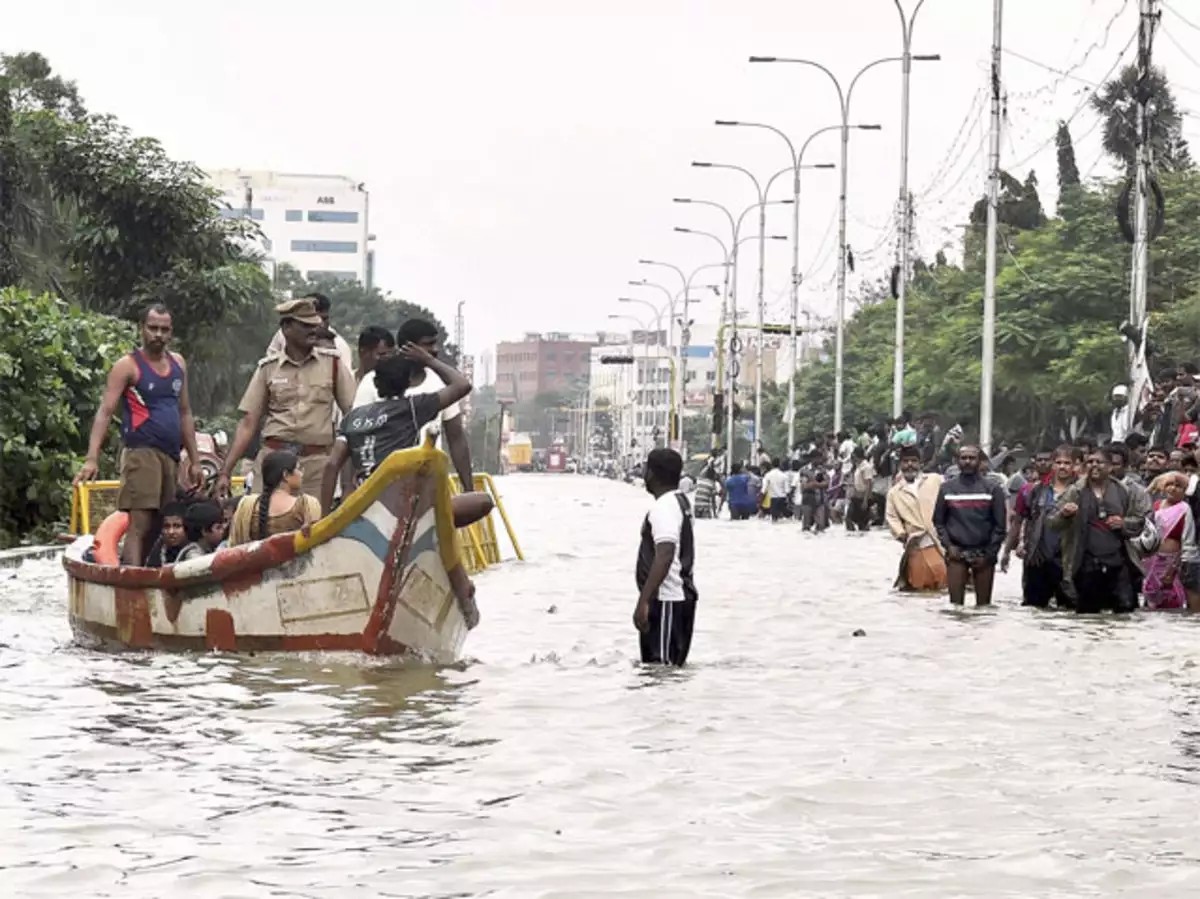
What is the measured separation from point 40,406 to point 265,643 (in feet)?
35.9

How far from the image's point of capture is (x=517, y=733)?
10.5m

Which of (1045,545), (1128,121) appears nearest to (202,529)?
(1045,545)

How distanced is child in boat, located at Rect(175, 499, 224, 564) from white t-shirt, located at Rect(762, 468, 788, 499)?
38.0m

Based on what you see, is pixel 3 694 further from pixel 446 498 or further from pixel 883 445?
pixel 883 445

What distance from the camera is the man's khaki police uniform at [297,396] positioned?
13.5m

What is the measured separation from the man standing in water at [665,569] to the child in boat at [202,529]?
2.52m

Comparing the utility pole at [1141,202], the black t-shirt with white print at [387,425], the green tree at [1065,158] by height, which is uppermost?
the green tree at [1065,158]

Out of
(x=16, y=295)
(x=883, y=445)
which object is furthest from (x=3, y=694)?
(x=883, y=445)

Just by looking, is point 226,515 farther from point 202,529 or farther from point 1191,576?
point 1191,576

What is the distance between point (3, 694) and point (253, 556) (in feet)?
4.95

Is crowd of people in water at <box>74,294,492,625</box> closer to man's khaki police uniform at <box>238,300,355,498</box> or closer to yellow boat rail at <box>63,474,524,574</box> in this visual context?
man's khaki police uniform at <box>238,300,355,498</box>

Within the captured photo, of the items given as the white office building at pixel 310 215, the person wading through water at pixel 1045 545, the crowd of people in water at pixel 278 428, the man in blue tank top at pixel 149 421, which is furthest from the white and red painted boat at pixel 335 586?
the white office building at pixel 310 215

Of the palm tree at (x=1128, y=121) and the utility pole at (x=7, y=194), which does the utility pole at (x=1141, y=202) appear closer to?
the utility pole at (x=7, y=194)

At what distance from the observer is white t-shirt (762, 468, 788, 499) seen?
2034 inches
